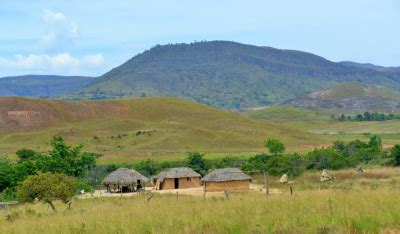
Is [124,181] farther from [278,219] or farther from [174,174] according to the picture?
[278,219]

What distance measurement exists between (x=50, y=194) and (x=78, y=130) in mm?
83468

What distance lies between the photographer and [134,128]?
365ft

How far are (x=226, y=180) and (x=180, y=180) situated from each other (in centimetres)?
747

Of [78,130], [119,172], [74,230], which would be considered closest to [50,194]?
[74,230]

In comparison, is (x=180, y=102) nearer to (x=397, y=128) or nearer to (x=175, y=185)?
(x=397, y=128)

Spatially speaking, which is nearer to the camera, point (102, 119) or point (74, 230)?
point (74, 230)

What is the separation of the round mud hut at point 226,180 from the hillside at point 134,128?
31.2 m

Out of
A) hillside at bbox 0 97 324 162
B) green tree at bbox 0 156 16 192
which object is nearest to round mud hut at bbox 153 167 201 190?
green tree at bbox 0 156 16 192

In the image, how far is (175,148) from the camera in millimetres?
93625

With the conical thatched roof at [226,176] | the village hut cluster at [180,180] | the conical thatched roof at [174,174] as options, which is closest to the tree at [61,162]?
the village hut cluster at [180,180]

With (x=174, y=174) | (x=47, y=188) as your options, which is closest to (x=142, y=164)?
(x=174, y=174)

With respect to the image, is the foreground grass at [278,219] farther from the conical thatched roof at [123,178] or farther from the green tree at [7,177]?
the green tree at [7,177]

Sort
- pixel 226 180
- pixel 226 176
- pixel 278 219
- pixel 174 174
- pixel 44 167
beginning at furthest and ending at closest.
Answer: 1. pixel 174 174
2. pixel 44 167
3. pixel 226 176
4. pixel 226 180
5. pixel 278 219

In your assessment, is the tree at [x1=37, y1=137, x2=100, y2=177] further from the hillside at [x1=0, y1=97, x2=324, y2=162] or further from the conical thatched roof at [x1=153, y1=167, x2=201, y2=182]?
the hillside at [x1=0, y1=97, x2=324, y2=162]
